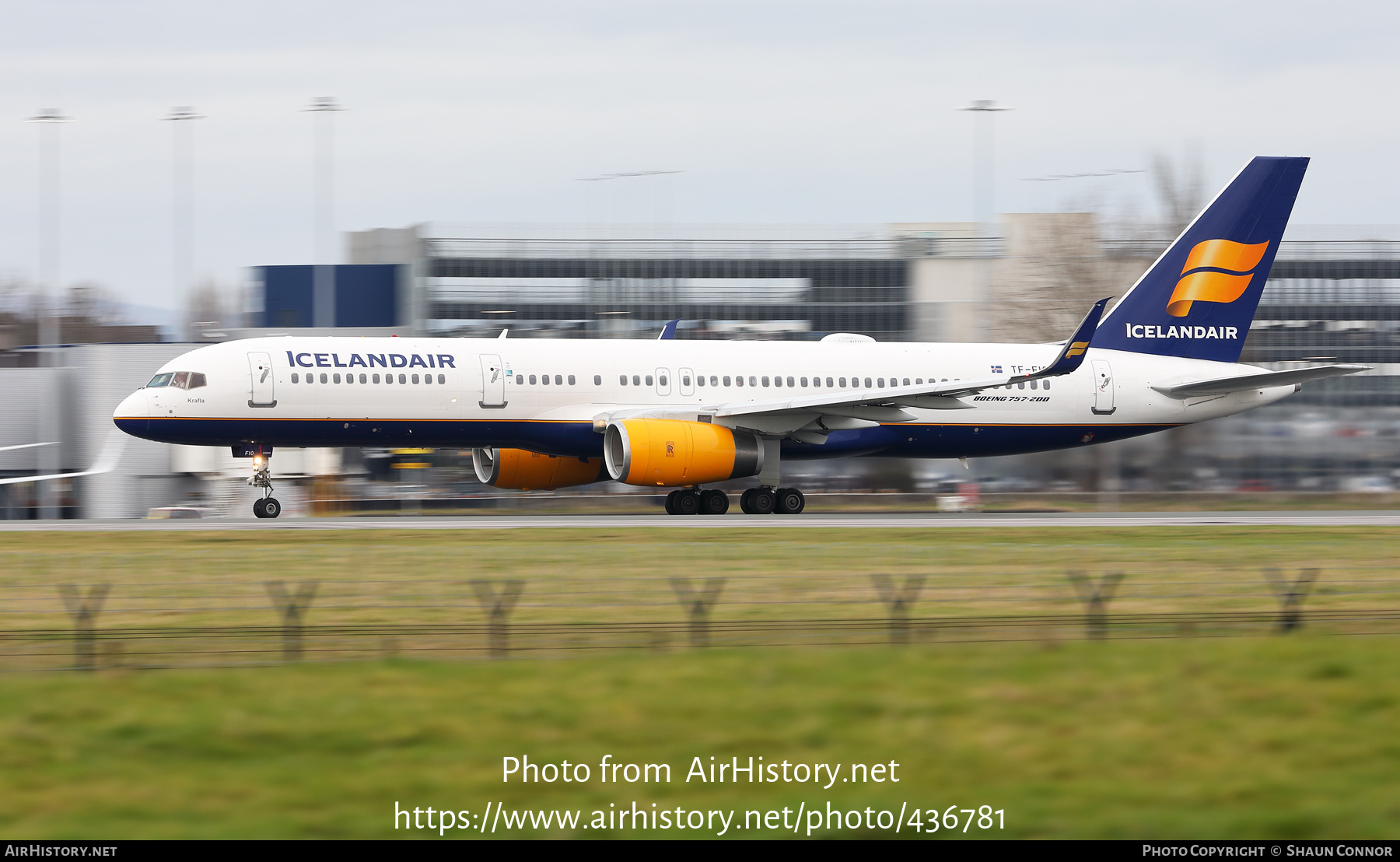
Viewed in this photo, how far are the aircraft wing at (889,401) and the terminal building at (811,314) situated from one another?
5.32 m

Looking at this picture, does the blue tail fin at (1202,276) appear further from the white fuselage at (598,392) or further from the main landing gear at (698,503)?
the main landing gear at (698,503)

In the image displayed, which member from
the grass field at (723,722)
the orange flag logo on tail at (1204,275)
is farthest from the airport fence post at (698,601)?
the orange flag logo on tail at (1204,275)

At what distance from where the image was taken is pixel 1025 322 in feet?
249

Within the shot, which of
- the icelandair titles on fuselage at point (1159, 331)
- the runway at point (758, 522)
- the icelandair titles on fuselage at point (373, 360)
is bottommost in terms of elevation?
the runway at point (758, 522)

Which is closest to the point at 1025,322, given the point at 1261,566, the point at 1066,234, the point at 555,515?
the point at 1066,234

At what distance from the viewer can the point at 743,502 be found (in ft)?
116

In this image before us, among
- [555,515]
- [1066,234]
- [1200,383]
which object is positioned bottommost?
[555,515]

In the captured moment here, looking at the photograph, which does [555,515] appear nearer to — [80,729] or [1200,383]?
[1200,383]

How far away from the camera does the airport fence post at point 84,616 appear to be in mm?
13094

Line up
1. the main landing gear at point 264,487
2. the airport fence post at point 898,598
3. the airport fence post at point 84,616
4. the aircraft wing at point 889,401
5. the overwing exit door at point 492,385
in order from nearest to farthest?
the airport fence post at point 84,616 → the airport fence post at point 898,598 → the main landing gear at point 264,487 → the aircraft wing at point 889,401 → the overwing exit door at point 492,385

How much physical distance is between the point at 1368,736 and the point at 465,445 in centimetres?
2493

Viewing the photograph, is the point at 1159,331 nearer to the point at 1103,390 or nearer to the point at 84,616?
the point at 1103,390

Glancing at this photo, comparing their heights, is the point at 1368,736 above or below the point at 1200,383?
below

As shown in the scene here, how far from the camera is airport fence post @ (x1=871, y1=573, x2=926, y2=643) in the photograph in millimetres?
14398
